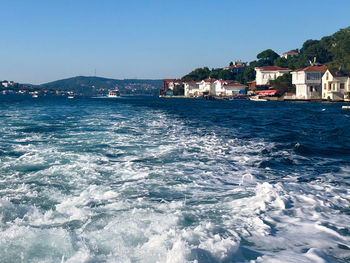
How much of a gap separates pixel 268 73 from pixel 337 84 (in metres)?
44.8

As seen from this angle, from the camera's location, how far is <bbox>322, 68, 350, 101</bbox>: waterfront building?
57.9 meters

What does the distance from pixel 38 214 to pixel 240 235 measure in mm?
3349

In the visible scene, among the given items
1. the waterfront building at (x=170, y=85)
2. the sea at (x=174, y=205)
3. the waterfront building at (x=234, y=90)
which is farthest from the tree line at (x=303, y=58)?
the sea at (x=174, y=205)

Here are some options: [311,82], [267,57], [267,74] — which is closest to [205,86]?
[267,74]

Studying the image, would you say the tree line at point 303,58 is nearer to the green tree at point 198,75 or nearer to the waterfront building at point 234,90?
the green tree at point 198,75

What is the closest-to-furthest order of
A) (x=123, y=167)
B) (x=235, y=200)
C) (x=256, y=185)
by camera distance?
(x=235, y=200) < (x=256, y=185) < (x=123, y=167)

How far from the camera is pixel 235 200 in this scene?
21.4ft

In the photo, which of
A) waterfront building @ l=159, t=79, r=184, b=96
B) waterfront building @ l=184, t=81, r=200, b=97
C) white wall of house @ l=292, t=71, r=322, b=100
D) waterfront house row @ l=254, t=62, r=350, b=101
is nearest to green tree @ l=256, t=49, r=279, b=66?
waterfront building @ l=184, t=81, r=200, b=97

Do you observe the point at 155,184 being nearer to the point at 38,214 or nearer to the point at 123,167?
the point at 123,167

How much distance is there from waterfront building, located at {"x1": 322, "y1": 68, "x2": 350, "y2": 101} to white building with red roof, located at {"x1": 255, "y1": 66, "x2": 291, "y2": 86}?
39.9m

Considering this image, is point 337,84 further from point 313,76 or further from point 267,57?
point 267,57

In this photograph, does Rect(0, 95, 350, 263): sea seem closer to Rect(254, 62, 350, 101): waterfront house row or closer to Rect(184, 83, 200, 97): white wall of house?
Rect(254, 62, 350, 101): waterfront house row

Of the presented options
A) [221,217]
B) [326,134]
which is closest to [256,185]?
[221,217]

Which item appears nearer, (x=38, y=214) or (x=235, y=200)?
(x=38, y=214)
